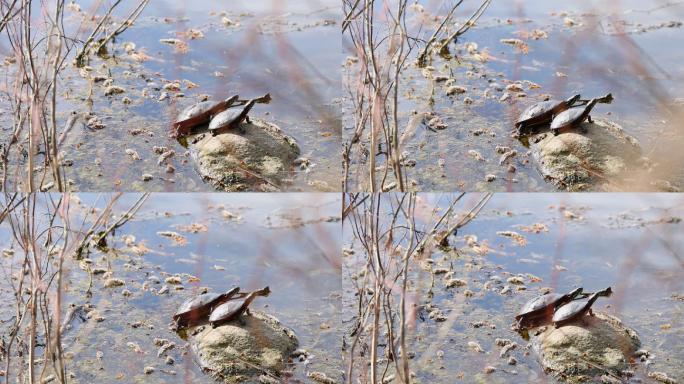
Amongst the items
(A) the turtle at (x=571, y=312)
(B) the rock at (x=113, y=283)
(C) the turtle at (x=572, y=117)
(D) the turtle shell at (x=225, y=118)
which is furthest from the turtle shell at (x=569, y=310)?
(B) the rock at (x=113, y=283)

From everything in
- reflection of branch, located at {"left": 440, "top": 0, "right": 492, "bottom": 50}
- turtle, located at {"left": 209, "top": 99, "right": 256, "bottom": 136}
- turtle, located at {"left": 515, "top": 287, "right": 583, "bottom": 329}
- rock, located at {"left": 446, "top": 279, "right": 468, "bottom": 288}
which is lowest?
turtle, located at {"left": 515, "top": 287, "right": 583, "bottom": 329}

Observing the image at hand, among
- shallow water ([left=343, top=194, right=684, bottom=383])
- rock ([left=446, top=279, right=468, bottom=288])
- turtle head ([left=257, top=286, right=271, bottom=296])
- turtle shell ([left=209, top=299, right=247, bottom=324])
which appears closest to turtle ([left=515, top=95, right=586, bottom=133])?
shallow water ([left=343, top=194, right=684, bottom=383])

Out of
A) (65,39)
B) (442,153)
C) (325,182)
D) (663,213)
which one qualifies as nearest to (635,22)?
(663,213)

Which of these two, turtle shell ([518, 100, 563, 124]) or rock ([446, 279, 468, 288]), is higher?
turtle shell ([518, 100, 563, 124])

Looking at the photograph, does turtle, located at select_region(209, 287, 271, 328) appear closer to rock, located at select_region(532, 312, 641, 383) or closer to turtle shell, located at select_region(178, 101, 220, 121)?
turtle shell, located at select_region(178, 101, 220, 121)

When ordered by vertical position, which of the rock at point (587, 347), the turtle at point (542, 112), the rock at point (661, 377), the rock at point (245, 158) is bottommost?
the rock at point (661, 377)

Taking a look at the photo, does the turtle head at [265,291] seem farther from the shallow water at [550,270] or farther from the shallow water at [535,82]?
the shallow water at [535,82]

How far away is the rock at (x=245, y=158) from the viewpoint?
8.17 feet

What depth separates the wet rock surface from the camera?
2.48 metres

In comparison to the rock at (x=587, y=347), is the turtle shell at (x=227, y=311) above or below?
above

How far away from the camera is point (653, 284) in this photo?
255 cm

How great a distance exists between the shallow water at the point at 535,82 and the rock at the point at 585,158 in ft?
0.12

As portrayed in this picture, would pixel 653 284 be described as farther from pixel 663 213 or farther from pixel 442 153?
pixel 442 153

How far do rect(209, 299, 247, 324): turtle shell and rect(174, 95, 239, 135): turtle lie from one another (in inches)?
23.0
